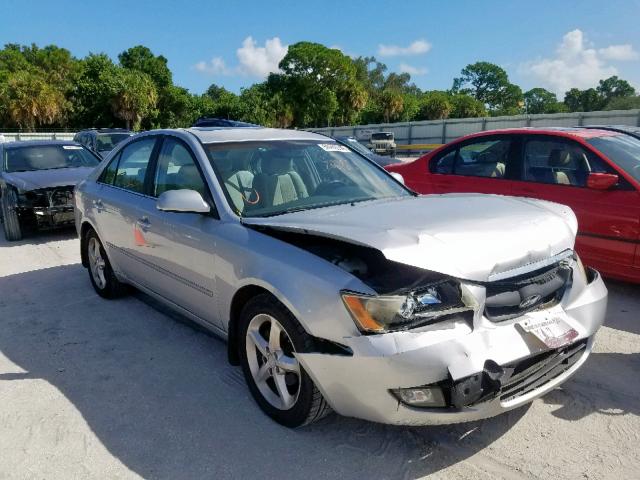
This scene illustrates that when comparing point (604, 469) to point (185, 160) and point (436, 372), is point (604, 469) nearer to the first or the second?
point (436, 372)

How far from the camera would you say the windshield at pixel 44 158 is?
8820mm

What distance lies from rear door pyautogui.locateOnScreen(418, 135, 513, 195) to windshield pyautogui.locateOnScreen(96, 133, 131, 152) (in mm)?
10622

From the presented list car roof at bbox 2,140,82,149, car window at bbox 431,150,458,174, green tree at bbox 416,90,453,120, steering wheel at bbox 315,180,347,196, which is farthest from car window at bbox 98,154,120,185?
green tree at bbox 416,90,453,120

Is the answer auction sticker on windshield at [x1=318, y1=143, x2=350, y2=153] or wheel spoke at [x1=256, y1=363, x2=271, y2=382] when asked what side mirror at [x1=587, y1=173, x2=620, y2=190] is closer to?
auction sticker on windshield at [x1=318, y1=143, x2=350, y2=153]

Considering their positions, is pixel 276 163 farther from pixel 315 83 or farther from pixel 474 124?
pixel 315 83

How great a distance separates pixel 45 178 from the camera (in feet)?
26.9

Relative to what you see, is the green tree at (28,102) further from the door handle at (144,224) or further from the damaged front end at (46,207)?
the door handle at (144,224)

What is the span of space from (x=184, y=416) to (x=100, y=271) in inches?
102

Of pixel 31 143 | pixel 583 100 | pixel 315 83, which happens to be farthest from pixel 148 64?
pixel 583 100

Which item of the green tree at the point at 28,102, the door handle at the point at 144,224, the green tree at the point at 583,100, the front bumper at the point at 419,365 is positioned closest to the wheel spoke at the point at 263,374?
the front bumper at the point at 419,365

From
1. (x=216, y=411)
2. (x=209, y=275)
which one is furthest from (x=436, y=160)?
(x=216, y=411)

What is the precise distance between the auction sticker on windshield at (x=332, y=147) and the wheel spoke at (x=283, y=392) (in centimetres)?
186

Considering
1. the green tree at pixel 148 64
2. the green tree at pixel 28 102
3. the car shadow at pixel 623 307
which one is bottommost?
the car shadow at pixel 623 307

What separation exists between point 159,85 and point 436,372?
2434 inches
